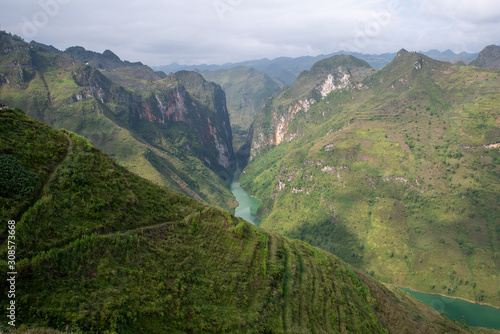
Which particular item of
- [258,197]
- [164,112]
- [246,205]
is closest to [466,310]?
[246,205]

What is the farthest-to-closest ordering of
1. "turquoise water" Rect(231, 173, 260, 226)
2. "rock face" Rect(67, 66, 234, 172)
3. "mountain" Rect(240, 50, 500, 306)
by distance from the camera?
"rock face" Rect(67, 66, 234, 172), "turquoise water" Rect(231, 173, 260, 226), "mountain" Rect(240, 50, 500, 306)

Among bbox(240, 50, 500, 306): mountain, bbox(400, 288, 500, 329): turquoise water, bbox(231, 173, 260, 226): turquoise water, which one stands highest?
bbox(240, 50, 500, 306): mountain

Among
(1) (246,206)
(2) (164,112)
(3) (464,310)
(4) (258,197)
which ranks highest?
(2) (164,112)

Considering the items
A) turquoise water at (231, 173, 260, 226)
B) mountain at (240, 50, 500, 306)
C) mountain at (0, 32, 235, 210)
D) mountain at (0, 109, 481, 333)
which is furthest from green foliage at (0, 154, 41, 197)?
turquoise water at (231, 173, 260, 226)

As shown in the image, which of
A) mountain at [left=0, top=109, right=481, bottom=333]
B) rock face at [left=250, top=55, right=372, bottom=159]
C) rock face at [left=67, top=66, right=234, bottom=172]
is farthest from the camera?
rock face at [left=250, top=55, right=372, bottom=159]

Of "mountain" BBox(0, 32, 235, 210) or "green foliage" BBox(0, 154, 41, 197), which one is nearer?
"green foliage" BBox(0, 154, 41, 197)

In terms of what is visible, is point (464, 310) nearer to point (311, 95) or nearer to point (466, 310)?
point (466, 310)

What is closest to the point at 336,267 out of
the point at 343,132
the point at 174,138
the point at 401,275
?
the point at 401,275

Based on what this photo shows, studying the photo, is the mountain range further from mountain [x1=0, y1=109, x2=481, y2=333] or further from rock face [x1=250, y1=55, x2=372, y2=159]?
rock face [x1=250, y1=55, x2=372, y2=159]
